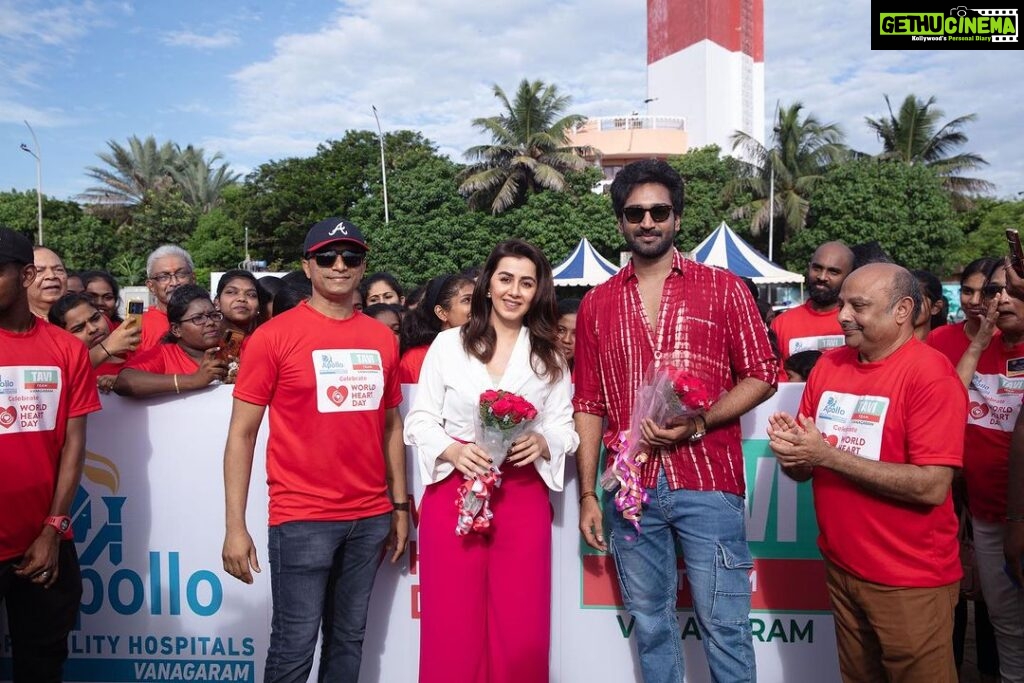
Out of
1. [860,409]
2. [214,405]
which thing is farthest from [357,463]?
[860,409]

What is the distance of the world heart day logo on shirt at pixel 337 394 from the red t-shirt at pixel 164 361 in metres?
1.21

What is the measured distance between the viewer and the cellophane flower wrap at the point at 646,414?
106 inches

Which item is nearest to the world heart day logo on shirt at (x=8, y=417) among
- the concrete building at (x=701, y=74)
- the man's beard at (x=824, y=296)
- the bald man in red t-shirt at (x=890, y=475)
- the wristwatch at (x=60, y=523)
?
the wristwatch at (x=60, y=523)

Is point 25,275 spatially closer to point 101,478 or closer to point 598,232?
point 101,478

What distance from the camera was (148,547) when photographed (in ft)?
12.1

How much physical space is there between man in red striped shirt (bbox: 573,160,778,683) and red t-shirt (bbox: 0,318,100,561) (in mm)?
2171

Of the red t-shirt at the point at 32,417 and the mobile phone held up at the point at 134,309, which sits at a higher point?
the mobile phone held up at the point at 134,309

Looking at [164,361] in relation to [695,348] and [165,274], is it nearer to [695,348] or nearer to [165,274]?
[165,274]

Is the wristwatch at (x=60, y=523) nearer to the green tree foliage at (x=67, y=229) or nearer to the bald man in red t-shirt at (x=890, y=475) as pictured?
the bald man in red t-shirt at (x=890, y=475)

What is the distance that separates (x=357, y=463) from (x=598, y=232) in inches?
1184

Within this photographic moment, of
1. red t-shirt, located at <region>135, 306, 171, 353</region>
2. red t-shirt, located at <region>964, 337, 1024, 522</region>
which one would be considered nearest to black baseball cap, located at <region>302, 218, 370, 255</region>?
red t-shirt, located at <region>135, 306, 171, 353</region>

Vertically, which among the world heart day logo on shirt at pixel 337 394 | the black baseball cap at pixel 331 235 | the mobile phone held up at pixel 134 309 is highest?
the black baseball cap at pixel 331 235

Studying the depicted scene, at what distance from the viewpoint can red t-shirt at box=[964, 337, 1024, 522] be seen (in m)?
3.45

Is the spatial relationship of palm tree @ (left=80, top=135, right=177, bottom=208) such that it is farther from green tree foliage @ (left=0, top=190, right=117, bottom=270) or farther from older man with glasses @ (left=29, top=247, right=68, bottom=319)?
older man with glasses @ (left=29, top=247, right=68, bottom=319)
